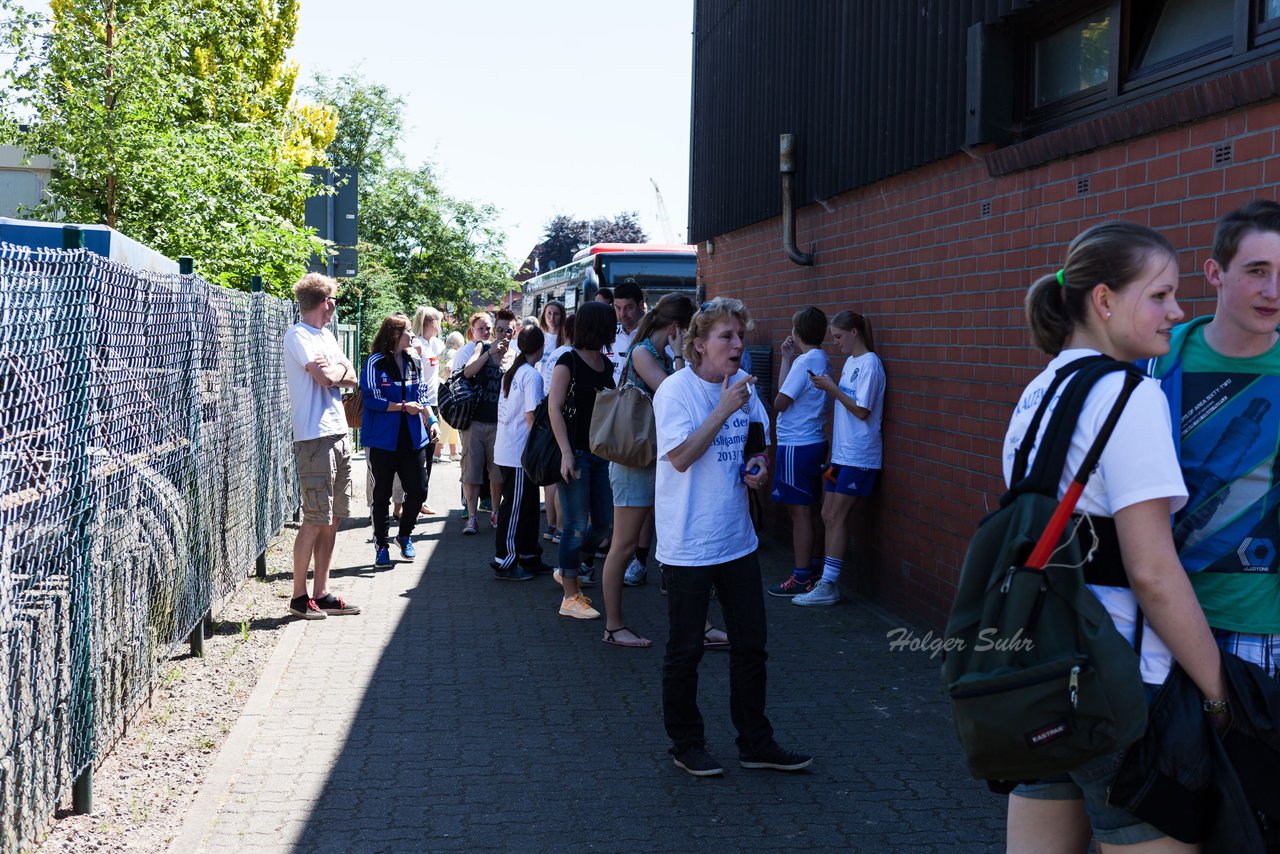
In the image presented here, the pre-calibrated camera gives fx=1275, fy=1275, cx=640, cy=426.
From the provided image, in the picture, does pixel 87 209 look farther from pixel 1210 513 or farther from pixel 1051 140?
pixel 1210 513

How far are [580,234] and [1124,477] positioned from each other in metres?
71.0

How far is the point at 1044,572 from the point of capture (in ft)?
7.86

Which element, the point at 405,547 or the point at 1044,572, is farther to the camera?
the point at 405,547

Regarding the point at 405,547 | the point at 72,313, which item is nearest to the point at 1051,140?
the point at 72,313

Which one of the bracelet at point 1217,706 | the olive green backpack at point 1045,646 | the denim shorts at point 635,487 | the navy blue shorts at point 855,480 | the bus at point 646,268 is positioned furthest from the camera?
the bus at point 646,268

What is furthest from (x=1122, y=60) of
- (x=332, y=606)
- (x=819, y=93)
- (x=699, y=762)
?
(x=332, y=606)

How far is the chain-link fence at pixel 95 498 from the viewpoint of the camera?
12.7ft

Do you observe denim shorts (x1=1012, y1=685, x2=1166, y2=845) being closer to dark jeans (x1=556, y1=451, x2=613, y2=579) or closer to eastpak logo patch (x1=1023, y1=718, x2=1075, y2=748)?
eastpak logo patch (x1=1023, y1=718, x2=1075, y2=748)

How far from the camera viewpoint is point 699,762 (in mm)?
5082

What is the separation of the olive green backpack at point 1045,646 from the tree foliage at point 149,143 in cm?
1159

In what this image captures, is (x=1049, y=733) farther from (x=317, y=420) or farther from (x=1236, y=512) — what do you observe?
(x=317, y=420)

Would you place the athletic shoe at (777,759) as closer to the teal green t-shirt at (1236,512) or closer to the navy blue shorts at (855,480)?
the teal green t-shirt at (1236,512)

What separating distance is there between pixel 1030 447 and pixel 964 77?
508 centimetres

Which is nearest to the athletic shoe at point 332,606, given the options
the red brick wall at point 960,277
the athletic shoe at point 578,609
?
the athletic shoe at point 578,609
